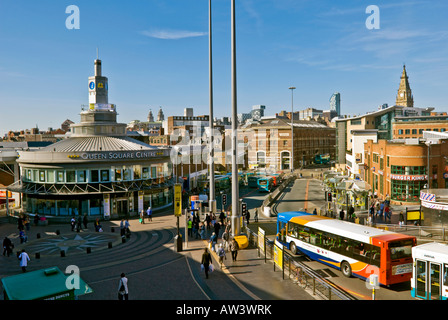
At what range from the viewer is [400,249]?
17.6 m

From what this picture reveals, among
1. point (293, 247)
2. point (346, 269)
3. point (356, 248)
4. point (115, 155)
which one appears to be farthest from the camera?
point (115, 155)

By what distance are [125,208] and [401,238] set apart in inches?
1222

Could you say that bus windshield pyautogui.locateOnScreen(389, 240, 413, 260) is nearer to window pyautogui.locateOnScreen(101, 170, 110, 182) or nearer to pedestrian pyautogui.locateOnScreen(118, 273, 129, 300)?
pedestrian pyautogui.locateOnScreen(118, 273, 129, 300)

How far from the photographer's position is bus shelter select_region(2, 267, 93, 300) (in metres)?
12.6

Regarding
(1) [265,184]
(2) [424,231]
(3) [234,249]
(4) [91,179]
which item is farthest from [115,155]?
(2) [424,231]

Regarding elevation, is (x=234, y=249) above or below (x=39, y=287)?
below

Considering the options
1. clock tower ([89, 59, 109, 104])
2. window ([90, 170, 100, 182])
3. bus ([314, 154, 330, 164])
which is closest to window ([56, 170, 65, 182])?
window ([90, 170, 100, 182])

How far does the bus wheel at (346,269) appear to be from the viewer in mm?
19100

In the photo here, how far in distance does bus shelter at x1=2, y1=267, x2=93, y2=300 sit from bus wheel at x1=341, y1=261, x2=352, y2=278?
45.0 feet

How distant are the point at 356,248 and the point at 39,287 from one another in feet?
49.2

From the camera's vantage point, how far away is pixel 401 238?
58.1 ft

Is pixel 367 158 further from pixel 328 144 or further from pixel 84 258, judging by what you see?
pixel 328 144

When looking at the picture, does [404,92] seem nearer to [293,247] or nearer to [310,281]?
[293,247]
